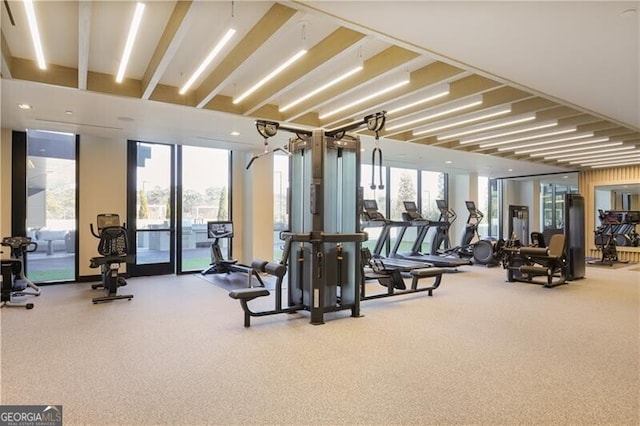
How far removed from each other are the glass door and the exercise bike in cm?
146

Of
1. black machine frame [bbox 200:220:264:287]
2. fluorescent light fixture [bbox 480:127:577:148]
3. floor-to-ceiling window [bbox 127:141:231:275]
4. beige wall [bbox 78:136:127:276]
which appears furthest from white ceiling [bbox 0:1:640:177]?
black machine frame [bbox 200:220:264:287]

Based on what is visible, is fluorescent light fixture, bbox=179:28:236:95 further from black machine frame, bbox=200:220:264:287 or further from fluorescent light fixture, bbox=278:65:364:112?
black machine frame, bbox=200:220:264:287

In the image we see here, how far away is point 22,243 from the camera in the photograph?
5941 mm

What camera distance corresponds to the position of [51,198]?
7.38 metres

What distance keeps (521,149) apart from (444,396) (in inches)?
314

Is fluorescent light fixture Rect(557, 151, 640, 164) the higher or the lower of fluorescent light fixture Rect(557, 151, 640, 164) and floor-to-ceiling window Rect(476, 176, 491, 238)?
the higher

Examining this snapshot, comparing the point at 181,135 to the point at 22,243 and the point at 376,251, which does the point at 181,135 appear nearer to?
the point at 22,243

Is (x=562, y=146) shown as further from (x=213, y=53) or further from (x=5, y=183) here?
(x=5, y=183)

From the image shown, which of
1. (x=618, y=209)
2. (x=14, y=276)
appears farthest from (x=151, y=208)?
(x=618, y=209)

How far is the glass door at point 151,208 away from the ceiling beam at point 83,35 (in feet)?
12.2

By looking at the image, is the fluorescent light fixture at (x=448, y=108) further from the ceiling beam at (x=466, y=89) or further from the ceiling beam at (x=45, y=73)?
the ceiling beam at (x=45, y=73)

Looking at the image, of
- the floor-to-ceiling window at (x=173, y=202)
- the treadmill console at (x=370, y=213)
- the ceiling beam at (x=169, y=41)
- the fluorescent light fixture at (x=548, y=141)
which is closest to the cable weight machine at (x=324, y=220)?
the ceiling beam at (x=169, y=41)

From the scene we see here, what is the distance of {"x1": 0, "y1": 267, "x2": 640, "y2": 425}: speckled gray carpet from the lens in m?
2.59

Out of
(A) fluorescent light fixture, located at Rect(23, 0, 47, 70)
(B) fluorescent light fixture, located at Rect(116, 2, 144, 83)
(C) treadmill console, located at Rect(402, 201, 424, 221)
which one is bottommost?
(C) treadmill console, located at Rect(402, 201, 424, 221)
